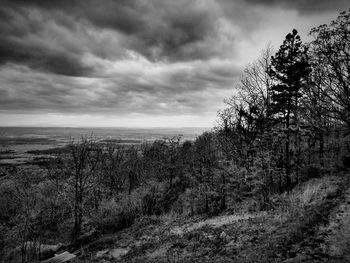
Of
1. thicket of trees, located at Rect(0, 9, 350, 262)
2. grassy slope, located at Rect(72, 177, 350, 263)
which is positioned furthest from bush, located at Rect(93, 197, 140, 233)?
grassy slope, located at Rect(72, 177, 350, 263)

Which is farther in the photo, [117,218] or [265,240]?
[117,218]

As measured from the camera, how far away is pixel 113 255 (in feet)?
33.9

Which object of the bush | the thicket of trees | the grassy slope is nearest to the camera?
the grassy slope

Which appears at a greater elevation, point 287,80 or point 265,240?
point 287,80

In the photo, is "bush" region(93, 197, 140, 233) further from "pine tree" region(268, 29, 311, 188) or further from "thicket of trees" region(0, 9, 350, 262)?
"pine tree" region(268, 29, 311, 188)

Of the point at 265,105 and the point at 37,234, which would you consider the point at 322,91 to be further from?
the point at 37,234

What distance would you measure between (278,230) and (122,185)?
36833 mm

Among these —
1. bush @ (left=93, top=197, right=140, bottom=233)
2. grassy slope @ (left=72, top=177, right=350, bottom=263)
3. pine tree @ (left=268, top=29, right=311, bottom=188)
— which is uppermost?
pine tree @ (left=268, top=29, right=311, bottom=188)

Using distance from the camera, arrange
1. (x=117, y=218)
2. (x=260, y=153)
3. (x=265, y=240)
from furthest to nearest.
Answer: (x=117, y=218) < (x=260, y=153) < (x=265, y=240)

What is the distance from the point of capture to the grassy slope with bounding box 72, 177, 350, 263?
6.06 meters

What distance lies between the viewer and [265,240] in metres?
7.36

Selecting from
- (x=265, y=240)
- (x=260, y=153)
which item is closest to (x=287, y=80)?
(x=260, y=153)

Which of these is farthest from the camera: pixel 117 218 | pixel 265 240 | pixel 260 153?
pixel 117 218

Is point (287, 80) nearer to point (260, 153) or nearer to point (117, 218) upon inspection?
point (260, 153)
